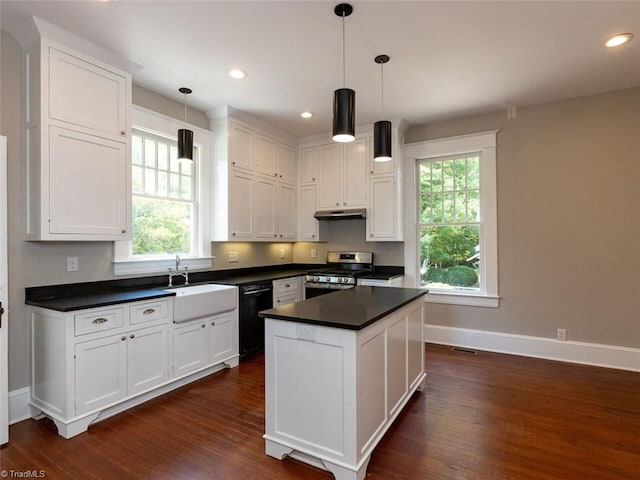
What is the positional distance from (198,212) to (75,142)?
150cm

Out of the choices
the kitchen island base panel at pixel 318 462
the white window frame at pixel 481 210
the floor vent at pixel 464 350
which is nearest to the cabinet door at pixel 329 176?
the white window frame at pixel 481 210

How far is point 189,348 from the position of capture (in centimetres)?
312

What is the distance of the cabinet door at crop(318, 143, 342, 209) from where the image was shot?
479 centimetres

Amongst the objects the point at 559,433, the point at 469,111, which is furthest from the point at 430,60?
the point at 559,433

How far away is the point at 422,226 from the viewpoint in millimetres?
4566

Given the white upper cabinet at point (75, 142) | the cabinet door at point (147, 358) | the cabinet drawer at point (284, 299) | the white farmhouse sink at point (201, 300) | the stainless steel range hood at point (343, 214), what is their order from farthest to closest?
the stainless steel range hood at point (343, 214) → the cabinet drawer at point (284, 299) → the white farmhouse sink at point (201, 300) → the cabinet door at point (147, 358) → the white upper cabinet at point (75, 142)

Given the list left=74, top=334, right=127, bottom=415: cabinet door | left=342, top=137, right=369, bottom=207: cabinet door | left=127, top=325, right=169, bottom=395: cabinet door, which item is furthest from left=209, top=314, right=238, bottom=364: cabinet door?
left=342, top=137, right=369, bottom=207: cabinet door

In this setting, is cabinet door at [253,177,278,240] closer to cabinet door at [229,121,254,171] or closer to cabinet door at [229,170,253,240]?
cabinet door at [229,170,253,240]

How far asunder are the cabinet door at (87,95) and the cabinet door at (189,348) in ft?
5.78

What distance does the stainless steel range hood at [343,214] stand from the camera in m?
4.56

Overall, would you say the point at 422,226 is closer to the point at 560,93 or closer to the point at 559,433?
the point at 560,93

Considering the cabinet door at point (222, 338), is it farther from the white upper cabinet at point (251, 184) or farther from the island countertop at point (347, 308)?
the island countertop at point (347, 308)

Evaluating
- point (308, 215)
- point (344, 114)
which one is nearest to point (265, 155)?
point (308, 215)

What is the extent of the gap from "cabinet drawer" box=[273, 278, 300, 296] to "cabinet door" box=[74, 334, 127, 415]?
6.03 feet
